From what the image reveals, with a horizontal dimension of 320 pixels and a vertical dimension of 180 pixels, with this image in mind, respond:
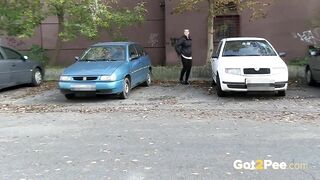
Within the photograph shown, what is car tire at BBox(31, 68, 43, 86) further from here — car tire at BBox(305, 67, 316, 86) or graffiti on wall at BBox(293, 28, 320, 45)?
graffiti on wall at BBox(293, 28, 320, 45)

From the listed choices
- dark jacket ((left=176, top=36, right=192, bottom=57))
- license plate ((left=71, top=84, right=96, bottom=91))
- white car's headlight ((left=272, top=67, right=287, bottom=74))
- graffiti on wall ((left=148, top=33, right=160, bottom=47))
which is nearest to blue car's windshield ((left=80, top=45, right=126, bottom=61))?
license plate ((left=71, top=84, right=96, bottom=91))

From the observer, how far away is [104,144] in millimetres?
7242

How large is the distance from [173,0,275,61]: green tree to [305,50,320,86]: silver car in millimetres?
3528

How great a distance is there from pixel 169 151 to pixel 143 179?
1320 mm

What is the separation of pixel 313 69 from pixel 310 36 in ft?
19.7

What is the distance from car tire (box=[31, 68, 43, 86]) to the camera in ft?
49.4

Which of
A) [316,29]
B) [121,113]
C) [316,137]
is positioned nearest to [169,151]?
[316,137]

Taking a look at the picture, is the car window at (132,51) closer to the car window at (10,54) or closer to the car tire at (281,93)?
the car window at (10,54)

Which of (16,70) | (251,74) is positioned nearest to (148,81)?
(16,70)

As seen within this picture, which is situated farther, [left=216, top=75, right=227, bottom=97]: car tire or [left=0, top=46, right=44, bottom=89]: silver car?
[left=0, top=46, right=44, bottom=89]: silver car

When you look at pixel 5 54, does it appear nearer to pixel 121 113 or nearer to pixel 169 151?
pixel 121 113

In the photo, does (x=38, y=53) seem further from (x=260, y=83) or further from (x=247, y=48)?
(x=260, y=83)

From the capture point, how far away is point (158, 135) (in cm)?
782

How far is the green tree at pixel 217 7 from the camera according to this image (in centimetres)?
1642
